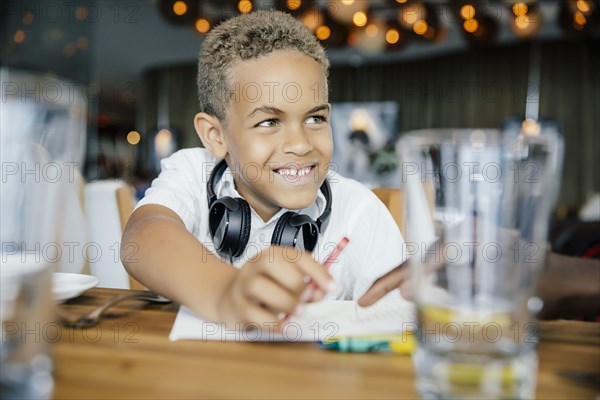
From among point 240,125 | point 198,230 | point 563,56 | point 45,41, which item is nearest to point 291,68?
point 240,125

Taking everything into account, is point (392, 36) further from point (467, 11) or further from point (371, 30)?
point (467, 11)

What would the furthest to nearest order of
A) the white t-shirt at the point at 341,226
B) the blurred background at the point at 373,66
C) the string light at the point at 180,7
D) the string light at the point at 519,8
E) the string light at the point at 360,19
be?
the string light at the point at 180,7 → the string light at the point at 360,19 → the blurred background at the point at 373,66 → the string light at the point at 519,8 → the white t-shirt at the point at 341,226

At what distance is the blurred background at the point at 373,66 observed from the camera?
202 inches

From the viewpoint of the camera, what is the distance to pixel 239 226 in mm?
882

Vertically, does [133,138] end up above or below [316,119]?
above

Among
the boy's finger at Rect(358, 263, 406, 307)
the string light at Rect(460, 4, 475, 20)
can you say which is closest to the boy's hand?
the boy's finger at Rect(358, 263, 406, 307)

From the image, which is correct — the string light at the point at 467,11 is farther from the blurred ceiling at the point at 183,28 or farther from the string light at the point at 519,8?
the string light at the point at 519,8

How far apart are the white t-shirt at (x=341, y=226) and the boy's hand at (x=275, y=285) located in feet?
1.58

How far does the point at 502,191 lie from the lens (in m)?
0.36

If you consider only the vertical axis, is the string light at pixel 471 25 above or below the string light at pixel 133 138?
above

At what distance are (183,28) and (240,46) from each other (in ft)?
27.5

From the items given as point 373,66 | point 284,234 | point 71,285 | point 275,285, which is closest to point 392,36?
point 373,66

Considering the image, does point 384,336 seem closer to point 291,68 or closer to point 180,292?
point 180,292

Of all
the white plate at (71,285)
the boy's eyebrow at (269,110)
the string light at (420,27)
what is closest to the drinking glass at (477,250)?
the white plate at (71,285)
